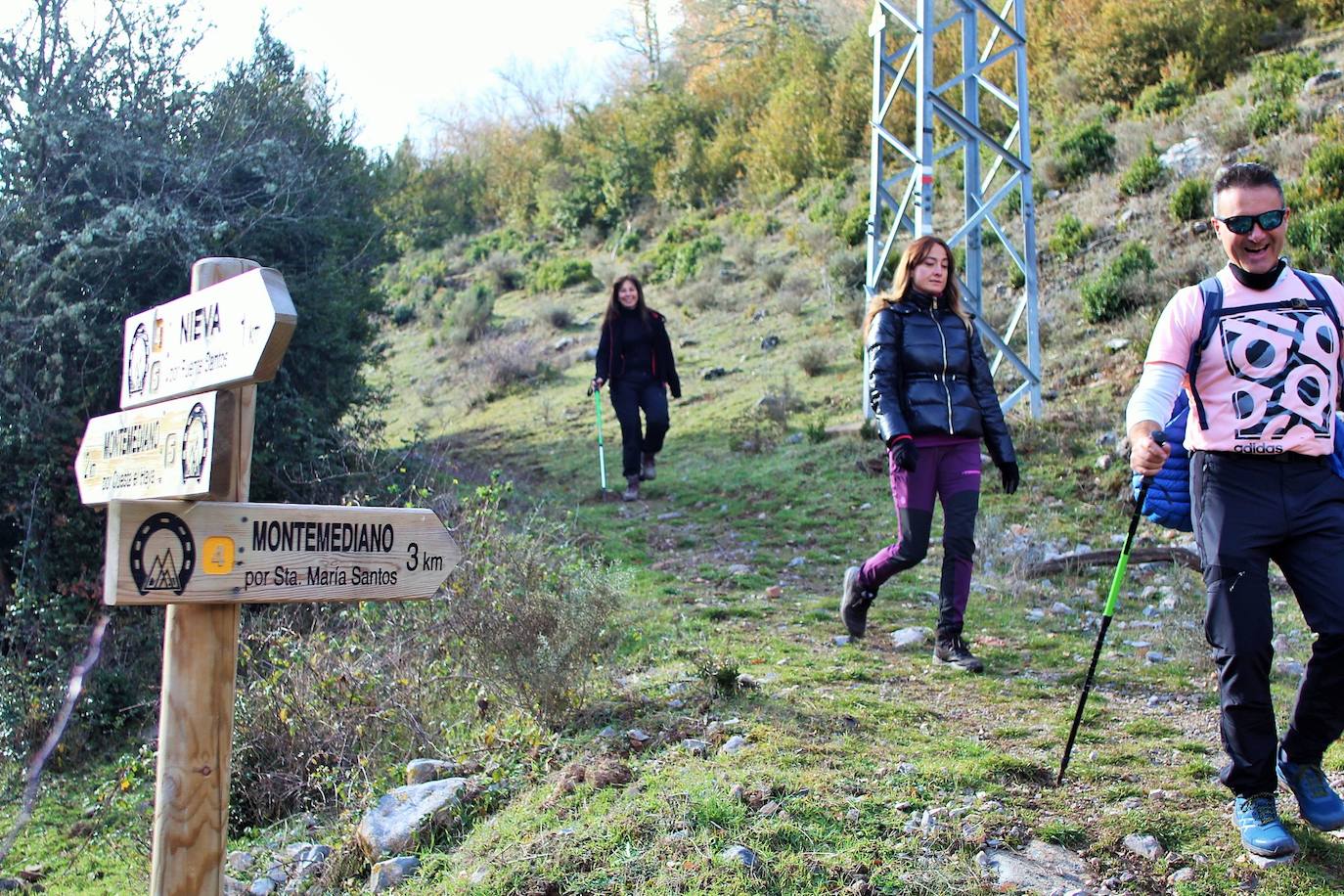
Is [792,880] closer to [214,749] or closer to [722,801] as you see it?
[722,801]

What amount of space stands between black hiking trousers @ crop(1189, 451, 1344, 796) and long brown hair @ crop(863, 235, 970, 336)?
7.33ft

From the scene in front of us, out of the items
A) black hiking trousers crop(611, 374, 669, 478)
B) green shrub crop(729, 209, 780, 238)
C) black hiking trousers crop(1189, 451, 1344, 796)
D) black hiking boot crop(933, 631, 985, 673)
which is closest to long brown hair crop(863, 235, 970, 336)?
black hiking boot crop(933, 631, 985, 673)

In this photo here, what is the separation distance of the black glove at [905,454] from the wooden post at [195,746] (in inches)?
127

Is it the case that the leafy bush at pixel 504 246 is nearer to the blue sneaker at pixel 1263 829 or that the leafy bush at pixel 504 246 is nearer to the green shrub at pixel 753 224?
the green shrub at pixel 753 224

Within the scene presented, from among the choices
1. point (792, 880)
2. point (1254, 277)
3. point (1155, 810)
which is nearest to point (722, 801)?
point (792, 880)

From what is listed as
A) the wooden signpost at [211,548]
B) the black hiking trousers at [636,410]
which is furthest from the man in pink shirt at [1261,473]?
the black hiking trousers at [636,410]

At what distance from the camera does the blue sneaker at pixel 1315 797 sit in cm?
356

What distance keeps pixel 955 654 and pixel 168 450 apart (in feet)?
12.8

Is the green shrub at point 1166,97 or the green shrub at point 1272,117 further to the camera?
the green shrub at point 1166,97

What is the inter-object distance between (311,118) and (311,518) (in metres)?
11.0

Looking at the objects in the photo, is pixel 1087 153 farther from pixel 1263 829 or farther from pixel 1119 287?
pixel 1263 829

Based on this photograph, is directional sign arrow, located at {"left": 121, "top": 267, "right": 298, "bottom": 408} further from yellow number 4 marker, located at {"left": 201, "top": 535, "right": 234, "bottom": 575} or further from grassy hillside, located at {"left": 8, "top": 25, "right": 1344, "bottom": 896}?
grassy hillside, located at {"left": 8, "top": 25, "right": 1344, "bottom": 896}

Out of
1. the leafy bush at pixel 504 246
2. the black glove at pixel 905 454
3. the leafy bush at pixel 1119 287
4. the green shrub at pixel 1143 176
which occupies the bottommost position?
the black glove at pixel 905 454

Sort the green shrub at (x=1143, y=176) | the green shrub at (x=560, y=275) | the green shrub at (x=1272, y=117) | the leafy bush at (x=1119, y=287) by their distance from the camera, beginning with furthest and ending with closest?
1. the green shrub at (x=560, y=275)
2. the green shrub at (x=1143, y=176)
3. the green shrub at (x=1272, y=117)
4. the leafy bush at (x=1119, y=287)
